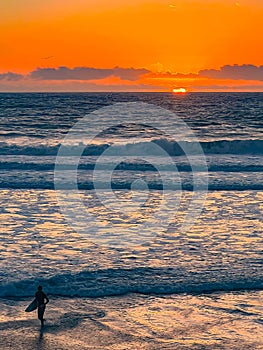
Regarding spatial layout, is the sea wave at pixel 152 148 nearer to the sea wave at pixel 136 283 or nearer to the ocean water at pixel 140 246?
the ocean water at pixel 140 246

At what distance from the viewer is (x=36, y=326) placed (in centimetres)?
1233

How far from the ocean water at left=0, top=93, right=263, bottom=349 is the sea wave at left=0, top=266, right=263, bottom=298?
0.09 feet

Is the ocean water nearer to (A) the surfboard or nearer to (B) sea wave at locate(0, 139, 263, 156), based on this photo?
(A) the surfboard

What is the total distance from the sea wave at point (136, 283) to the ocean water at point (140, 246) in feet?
0.09

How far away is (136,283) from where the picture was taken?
15156 mm

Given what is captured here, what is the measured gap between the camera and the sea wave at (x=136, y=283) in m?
14.6

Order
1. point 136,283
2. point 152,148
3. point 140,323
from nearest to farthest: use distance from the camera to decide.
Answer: point 140,323 → point 136,283 → point 152,148

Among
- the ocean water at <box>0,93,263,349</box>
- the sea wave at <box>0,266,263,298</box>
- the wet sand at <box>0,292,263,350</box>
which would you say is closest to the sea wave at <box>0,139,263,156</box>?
the ocean water at <box>0,93,263,349</box>

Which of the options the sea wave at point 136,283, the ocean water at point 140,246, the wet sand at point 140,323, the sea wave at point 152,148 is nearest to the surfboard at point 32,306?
the wet sand at point 140,323

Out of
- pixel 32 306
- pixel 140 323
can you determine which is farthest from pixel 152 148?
pixel 32 306

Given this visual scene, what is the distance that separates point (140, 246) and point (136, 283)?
376 cm

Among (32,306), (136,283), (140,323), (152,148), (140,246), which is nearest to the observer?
(32,306)

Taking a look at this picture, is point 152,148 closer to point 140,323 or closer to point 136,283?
point 136,283

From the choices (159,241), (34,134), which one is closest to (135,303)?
(159,241)
